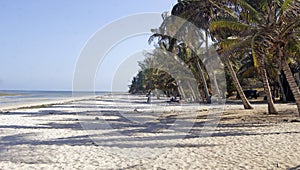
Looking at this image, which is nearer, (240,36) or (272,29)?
(272,29)

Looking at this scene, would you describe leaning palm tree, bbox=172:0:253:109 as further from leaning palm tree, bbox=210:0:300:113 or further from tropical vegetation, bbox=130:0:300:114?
leaning palm tree, bbox=210:0:300:113

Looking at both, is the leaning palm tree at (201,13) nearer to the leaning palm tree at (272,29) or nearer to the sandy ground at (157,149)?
the leaning palm tree at (272,29)

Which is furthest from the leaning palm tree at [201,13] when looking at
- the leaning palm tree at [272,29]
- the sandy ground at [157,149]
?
the sandy ground at [157,149]

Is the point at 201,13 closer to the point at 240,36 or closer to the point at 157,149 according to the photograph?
the point at 240,36

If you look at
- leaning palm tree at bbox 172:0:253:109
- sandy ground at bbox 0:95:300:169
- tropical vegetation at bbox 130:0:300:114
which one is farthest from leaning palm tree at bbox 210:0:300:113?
leaning palm tree at bbox 172:0:253:109

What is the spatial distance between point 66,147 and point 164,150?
106 inches

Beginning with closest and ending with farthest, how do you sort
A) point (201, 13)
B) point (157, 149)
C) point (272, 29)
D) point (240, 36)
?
point (157, 149) < point (272, 29) < point (240, 36) < point (201, 13)

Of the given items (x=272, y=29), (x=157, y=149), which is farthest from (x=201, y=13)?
(x=157, y=149)

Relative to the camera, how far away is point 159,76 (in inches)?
1698

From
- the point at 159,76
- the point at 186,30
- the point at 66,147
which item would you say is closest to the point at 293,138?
the point at 66,147

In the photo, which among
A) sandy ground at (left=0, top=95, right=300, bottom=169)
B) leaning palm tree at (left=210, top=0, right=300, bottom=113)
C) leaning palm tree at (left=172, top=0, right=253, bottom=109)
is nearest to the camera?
sandy ground at (left=0, top=95, right=300, bottom=169)

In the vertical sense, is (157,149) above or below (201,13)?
below

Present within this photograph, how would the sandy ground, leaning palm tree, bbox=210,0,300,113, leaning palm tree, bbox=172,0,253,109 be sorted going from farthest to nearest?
leaning palm tree, bbox=172,0,253,109
leaning palm tree, bbox=210,0,300,113
the sandy ground

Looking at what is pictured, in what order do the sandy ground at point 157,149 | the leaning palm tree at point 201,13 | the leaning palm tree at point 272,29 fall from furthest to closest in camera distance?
the leaning palm tree at point 201,13 < the leaning palm tree at point 272,29 < the sandy ground at point 157,149
